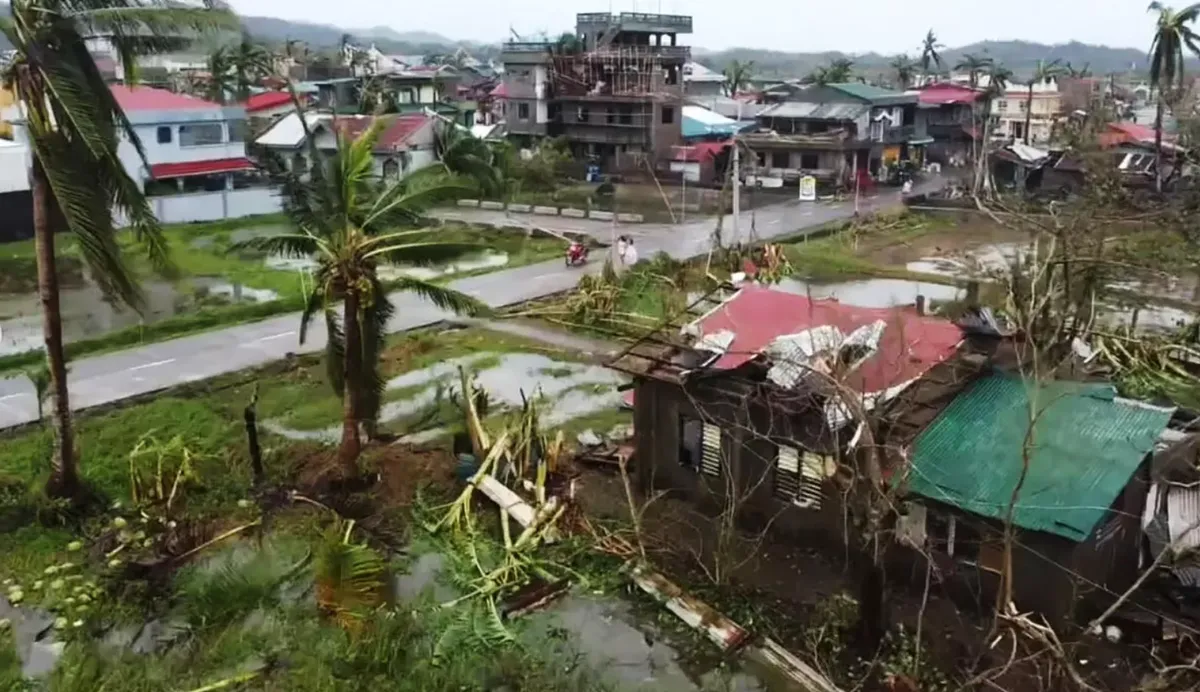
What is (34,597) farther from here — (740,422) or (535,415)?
(740,422)

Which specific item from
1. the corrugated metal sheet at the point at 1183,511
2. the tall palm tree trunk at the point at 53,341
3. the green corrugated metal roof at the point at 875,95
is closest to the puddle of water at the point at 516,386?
the tall palm tree trunk at the point at 53,341

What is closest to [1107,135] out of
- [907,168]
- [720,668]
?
[907,168]

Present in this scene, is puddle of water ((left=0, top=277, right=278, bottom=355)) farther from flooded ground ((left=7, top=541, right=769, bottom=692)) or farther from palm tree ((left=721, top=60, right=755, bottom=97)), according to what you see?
palm tree ((left=721, top=60, right=755, bottom=97))

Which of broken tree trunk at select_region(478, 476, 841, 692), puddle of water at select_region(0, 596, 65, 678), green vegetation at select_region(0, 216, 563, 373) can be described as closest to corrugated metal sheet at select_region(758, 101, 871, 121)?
green vegetation at select_region(0, 216, 563, 373)

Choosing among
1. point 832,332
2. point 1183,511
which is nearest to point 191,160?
point 832,332

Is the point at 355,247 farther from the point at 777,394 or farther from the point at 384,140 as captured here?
the point at 384,140

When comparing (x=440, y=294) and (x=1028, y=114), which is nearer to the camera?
(x=440, y=294)
